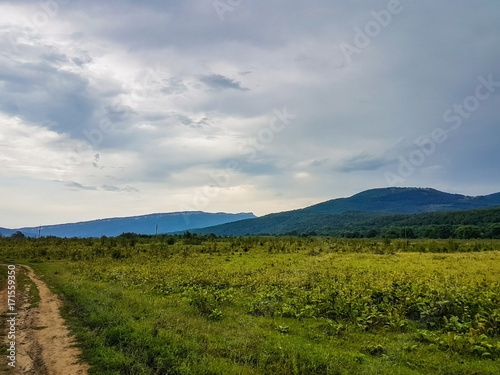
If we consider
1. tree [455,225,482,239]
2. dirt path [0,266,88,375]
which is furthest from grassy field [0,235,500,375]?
tree [455,225,482,239]

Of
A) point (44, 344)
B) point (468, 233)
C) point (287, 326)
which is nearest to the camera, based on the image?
point (44, 344)

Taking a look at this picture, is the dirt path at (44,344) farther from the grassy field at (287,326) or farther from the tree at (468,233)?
the tree at (468,233)

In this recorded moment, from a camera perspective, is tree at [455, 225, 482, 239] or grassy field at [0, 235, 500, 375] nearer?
grassy field at [0, 235, 500, 375]

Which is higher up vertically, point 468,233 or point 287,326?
point 287,326

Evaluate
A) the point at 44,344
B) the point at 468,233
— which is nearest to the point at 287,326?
the point at 44,344

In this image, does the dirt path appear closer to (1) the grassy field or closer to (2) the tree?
(1) the grassy field

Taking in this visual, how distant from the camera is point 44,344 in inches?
410

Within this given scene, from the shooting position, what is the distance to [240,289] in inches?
806

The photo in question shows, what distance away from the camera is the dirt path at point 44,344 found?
8.59 m

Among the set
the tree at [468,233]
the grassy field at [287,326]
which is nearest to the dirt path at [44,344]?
the grassy field at [287,326]

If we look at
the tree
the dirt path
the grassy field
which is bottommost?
the tree

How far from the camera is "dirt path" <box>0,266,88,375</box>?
8.59 metres

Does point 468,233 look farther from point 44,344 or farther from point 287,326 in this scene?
point 44,344

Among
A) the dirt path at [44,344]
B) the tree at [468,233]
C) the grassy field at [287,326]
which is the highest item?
the dirt path at [44,344]
